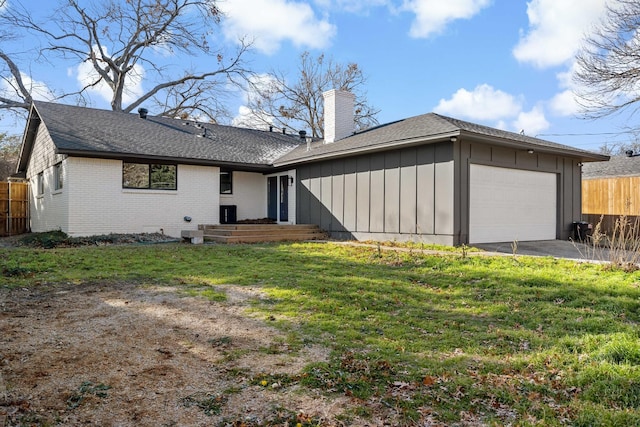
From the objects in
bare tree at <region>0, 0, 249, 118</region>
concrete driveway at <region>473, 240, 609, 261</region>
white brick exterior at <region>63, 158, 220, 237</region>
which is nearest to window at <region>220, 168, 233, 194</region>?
white brick exterior at <region>63, 158, 220, 237</region>

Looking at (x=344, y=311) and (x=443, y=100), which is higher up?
(x=443, y=100)

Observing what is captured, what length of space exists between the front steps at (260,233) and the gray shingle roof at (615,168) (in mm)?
12188

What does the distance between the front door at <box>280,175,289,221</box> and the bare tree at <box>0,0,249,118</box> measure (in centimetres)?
1353

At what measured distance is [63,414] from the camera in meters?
2.62

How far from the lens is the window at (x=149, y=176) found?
13.7m

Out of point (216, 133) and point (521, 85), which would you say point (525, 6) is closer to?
point (521, 85)

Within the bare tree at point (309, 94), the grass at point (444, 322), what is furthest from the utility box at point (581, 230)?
the bare tree at point (309, 94)

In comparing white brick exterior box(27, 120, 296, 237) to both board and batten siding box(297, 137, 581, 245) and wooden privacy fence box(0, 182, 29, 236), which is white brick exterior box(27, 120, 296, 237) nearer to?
wooden privacy fence box(0, 182, 29, 236)

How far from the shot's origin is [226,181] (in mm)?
16031

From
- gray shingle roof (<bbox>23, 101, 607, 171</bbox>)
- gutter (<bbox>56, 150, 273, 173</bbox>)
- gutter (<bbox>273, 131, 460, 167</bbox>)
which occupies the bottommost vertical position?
gutter (<bbox>56, 150, 273, 173</bbox>)

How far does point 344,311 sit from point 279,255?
14.8 ft

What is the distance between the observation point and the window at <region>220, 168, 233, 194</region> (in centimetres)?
1593

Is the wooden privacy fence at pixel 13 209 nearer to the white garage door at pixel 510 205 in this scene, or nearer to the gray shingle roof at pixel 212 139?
the gray shingle roof at pixel 212 139

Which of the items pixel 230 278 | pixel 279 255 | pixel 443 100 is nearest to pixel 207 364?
pixel 230 278
